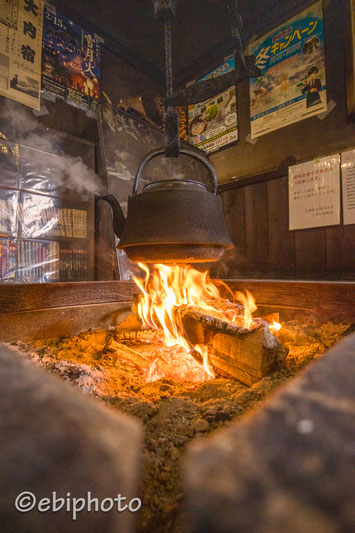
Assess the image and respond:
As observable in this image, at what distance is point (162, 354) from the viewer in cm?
158

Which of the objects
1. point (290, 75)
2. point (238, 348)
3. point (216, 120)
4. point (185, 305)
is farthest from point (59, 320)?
point (290, 75)

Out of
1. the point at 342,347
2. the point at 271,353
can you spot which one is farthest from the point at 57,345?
the point at 342,347

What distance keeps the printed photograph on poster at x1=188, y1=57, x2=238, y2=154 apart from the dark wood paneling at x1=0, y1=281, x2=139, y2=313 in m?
2.62

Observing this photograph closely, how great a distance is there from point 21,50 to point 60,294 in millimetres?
2718

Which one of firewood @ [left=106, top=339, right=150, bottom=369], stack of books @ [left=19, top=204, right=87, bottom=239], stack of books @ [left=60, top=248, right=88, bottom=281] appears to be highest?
stack of books @ [left=19, top=204, right=87, bottom=239]

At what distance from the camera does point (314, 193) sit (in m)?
2.84

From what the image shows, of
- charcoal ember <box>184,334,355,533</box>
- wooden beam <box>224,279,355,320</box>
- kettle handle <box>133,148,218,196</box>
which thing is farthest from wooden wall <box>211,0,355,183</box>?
charcoal ember <box>184,334,355,533</box>

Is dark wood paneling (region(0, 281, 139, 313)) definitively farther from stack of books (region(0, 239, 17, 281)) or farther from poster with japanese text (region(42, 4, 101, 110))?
poster with japanese text (region(42, 4, 101, 110))

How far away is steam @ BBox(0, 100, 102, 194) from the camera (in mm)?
2689

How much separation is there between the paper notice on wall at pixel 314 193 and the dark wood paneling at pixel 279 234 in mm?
75

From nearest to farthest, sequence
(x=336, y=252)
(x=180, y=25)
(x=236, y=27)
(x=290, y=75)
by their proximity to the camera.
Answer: (x=236, y=27) < (x=336, y=252) < (x=290, y=75) < (x=180, y=25)

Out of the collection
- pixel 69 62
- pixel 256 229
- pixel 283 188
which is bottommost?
pixel 256 229

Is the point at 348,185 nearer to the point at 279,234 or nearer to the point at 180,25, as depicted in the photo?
the point at 279,234

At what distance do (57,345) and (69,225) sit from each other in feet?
5.61
